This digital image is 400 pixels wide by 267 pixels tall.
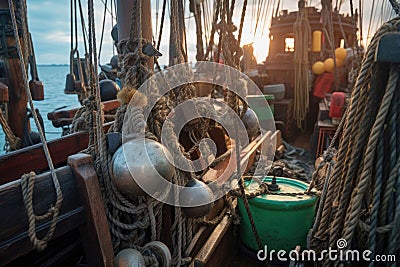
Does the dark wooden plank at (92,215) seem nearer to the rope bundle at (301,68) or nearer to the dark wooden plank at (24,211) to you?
the dark wooden plank at (24,211)

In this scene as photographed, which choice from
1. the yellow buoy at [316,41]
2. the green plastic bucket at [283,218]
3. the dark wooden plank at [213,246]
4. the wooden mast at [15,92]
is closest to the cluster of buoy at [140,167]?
the dark wooden plank at [213,246]

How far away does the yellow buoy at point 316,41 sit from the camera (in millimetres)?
7703

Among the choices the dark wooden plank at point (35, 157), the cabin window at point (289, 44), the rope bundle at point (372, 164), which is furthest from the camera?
the cabin window at point (289, 44)

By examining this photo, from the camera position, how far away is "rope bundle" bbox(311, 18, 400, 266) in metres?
1.06

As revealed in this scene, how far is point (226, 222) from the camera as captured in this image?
189 cm

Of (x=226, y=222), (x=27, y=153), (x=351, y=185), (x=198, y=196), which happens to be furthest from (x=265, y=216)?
(x=27, y=153)

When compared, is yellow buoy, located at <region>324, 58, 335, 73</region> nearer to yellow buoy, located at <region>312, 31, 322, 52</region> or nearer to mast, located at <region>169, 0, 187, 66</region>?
yellow buoy, located at <region>312, 31, 322, 52</region>

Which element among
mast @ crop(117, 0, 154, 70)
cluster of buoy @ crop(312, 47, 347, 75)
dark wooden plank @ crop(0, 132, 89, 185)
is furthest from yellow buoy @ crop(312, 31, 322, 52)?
dark wooden plank @ crop(0, 132, 89, 185)

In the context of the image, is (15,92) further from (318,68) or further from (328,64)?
(328,64)

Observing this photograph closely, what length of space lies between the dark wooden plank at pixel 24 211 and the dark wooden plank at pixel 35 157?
62 cm

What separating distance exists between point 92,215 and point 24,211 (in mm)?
231

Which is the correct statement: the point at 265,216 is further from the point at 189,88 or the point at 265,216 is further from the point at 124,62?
the point at 124,62

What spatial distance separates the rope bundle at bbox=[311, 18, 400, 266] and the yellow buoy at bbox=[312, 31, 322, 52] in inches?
285

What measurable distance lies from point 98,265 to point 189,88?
102 cm
